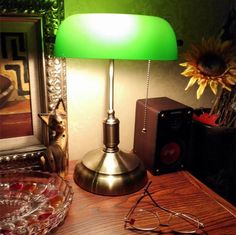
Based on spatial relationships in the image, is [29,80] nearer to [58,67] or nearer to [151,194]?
[58,67]

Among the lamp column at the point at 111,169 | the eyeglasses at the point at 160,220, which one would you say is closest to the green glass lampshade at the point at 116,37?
the lamp column at the point at 111,169

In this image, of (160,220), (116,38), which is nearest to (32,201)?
(160,220)

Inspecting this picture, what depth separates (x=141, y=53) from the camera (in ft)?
1.98

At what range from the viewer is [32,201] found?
2.36ft

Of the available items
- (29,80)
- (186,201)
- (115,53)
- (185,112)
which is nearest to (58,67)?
(29,80)

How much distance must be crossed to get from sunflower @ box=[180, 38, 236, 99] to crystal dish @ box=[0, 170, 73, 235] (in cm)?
48

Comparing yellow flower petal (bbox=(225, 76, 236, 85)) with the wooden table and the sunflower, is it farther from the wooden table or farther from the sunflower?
the wooden table

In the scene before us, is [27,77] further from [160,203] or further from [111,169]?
[160,203]

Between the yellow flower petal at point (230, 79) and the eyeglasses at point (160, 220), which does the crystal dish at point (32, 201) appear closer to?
the eyeglasses at point (160, 220)

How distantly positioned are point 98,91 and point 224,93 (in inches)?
16.8

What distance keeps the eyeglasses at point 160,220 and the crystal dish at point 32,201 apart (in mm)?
159

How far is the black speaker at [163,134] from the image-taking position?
2.78ft

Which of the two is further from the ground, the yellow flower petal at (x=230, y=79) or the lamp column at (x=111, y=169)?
the yellow flower petal at (x=230, y=79)

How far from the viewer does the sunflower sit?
2.76ft
